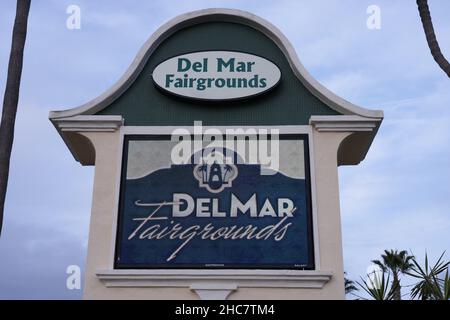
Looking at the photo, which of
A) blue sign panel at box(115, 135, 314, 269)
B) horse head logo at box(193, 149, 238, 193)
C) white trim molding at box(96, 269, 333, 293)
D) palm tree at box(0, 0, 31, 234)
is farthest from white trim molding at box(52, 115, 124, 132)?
white trim molding at box(96, 269, 333, 293)

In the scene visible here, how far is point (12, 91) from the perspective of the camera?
47.2ft

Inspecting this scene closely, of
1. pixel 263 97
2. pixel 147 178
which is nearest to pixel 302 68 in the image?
pixel 263 97

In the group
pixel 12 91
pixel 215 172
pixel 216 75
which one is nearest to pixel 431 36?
pixel 216 75

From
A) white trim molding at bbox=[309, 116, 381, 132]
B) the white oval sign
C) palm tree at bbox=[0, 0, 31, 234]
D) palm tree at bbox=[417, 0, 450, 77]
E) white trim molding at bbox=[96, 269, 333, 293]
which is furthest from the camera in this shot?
the white oval sign

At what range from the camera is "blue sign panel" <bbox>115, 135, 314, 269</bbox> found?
15.0 m

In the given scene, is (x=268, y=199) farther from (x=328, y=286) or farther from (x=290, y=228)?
(x=328, y=286)

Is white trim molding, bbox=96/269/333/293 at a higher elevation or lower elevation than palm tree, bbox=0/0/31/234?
lower

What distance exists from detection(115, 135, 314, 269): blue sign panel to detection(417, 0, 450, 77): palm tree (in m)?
4.12

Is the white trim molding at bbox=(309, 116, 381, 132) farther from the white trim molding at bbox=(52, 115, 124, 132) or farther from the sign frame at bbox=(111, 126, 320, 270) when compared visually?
the white trim molding at bbox=(52, 115, 124, 132)

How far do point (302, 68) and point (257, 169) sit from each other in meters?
3.31

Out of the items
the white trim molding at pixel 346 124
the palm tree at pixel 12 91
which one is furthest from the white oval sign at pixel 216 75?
the palm tree at pixel 12 91

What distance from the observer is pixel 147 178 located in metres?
15.9

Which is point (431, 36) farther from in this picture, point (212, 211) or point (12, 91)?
point (12, 91)

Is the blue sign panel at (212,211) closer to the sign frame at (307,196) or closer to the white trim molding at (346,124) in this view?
the sign frame at (307,196)
